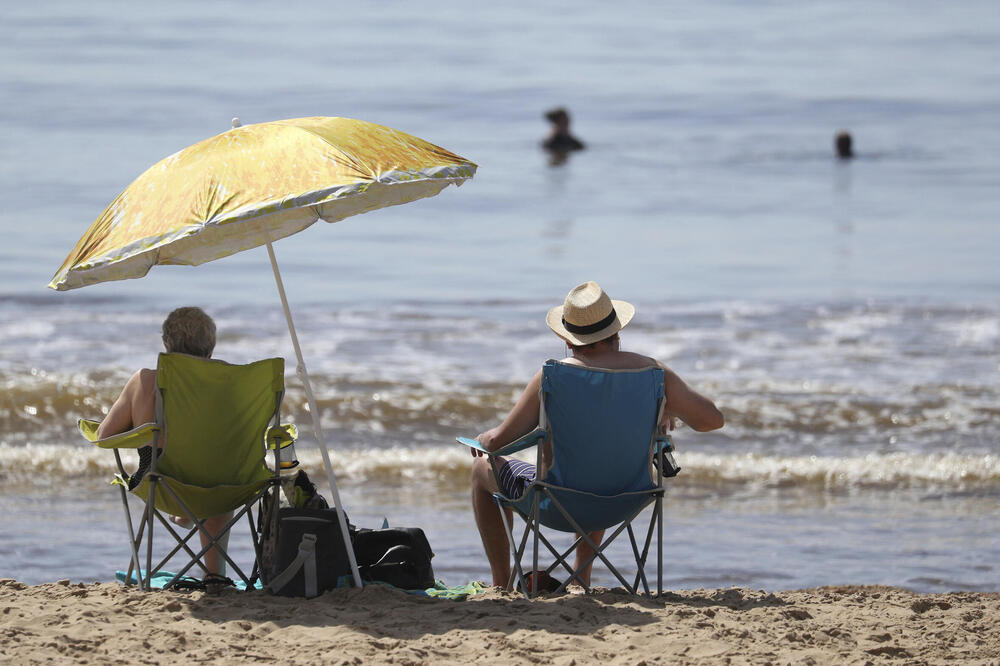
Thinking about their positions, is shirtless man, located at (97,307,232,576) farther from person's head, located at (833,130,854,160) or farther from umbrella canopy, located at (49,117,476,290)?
person's head, located at (833,130,854,160)

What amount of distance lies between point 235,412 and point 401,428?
493cm

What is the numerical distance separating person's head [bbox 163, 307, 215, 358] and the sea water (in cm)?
163

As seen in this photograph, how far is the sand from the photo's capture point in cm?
373

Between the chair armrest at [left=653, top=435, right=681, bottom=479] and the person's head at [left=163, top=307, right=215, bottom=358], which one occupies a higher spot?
the person's head at [left=163, top=307, right=215, bottom=358]

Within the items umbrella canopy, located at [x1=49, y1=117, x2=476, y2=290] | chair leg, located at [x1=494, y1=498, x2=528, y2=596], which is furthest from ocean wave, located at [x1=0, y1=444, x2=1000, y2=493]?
umbrella canopy, located at [x1=49, y1=117, x2=476, y2=290]

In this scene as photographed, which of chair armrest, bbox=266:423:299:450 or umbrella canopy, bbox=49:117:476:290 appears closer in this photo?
umbrella canopy, bbox=49:117:476:290

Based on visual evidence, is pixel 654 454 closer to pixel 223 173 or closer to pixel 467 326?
pixel 223 173

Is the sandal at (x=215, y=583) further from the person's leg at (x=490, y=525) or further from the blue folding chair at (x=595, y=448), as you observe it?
the blue folding chair at (x=595, y=448)

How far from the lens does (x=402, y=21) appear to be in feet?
182

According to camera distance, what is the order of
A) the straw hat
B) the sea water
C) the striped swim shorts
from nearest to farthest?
the straw hat, the striped swim shorts, the sea water

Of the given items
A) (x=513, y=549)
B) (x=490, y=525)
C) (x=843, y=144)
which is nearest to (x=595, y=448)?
(x=513, y=549)

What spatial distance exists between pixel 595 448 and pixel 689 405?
0.34 meters

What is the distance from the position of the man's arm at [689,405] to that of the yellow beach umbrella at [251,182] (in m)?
0.95

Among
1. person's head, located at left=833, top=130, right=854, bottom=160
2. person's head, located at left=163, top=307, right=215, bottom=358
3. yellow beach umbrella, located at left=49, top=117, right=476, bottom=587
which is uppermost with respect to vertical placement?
person's head, located at left=833, top=130, right=854, bottom=160
